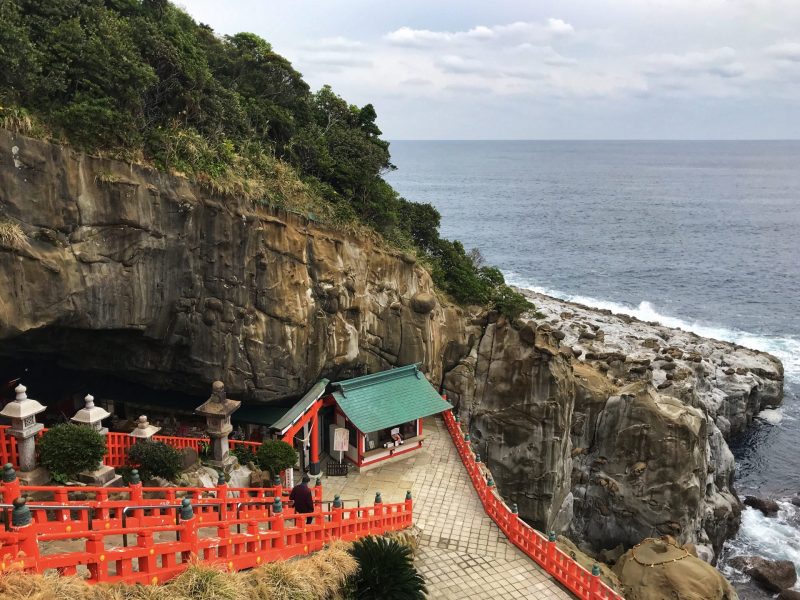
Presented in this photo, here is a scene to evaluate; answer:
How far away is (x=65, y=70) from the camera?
19.2 metres

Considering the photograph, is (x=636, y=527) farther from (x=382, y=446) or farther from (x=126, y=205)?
(x=126, y=205)

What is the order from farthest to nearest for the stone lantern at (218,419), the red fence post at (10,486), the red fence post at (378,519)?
the stone lantern at (218,419), the red fence post at (378,519), the red fence post at (10,486)

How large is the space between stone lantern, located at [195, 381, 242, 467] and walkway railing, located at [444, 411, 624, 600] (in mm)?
9197

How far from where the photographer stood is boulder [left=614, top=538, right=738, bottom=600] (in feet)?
73.9

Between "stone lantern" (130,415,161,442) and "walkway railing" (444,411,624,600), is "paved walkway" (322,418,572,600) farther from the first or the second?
"stone lantern" (130,415,161,442)

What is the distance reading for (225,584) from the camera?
1153 centimetres

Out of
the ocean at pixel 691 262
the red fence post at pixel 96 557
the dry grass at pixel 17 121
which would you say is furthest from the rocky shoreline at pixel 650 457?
the dry grass at pixel 17 121

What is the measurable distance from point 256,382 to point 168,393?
183 inches

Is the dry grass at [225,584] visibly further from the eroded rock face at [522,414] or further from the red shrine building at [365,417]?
the eroded rock face at [522,414]

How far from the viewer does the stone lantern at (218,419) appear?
19.1 meters

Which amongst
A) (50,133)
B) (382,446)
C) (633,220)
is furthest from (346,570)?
(633,220)

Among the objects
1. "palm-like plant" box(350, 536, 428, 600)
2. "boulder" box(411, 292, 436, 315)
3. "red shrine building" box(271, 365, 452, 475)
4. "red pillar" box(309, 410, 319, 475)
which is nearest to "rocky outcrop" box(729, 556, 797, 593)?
"red shrine building" box(271, 365, 452, 475)

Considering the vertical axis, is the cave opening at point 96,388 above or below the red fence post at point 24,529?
below

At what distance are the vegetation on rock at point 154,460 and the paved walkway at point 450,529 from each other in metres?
7.07
